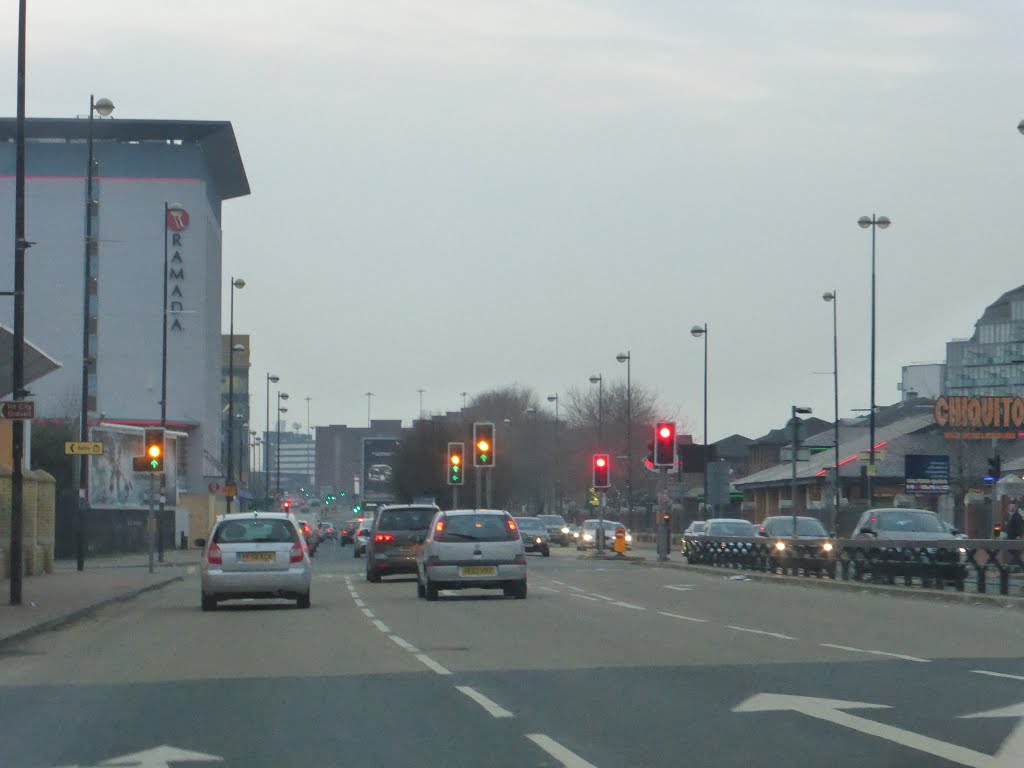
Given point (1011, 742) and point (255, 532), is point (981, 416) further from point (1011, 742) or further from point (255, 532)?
point (1011, 742)

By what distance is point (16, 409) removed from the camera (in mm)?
23500

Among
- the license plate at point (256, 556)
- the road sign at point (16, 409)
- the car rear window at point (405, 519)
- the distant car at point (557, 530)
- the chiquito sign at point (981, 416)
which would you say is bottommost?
the distant car at point (557, 530)

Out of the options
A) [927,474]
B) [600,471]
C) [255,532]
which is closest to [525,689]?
[255,532]

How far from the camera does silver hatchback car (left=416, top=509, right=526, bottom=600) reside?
2670 cm

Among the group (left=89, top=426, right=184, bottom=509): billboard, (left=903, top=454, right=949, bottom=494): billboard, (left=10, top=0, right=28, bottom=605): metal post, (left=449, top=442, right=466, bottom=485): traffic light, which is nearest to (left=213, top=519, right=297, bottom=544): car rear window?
(left=10, top=0, right=28, bottom=605): metal post

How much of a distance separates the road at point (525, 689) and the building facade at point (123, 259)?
7059cm

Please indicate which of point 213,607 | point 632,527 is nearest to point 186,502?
point 632,527

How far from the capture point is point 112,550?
5925 cm

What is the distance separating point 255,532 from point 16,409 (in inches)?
170

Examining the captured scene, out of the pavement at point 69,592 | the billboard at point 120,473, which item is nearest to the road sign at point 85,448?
the pavement at point 69,592

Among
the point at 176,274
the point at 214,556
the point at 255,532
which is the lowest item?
the point at 214,556

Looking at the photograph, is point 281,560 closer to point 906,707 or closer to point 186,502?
point 906,707

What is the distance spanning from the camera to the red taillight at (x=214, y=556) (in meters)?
24.8

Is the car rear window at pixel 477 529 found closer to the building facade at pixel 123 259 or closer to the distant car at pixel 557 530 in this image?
the distant car at pixel 557 530
